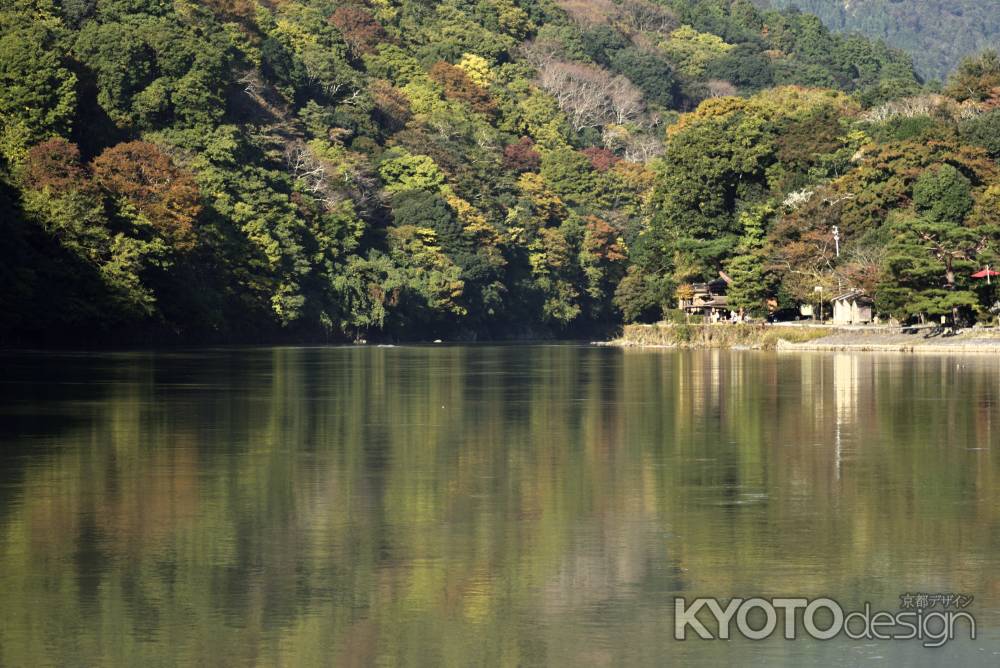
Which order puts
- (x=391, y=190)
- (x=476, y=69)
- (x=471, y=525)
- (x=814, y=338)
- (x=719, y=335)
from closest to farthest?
1. (x=471, y=525)
2. (x=814, y=338)
3. (x=719, y=335)
4. (x=391, y=190)
5. (x=476, y=69)

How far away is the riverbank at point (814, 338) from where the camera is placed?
67.1 metres

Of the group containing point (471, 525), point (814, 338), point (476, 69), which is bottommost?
point (471, 525)

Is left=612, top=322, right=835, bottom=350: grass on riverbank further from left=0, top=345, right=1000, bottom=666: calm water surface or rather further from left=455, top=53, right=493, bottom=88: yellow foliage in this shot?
left=455, top=53, right=493, bottom=88: yellow foliage

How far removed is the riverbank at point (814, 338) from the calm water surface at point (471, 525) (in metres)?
34.5

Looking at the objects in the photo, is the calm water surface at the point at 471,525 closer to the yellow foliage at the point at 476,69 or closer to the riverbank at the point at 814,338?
the riverbank at the point at 814,338

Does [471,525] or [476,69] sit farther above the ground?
[476,69]

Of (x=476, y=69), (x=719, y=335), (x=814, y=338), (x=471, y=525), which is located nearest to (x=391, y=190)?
(x=719, y=335)

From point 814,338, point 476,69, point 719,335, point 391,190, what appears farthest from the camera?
point 476,69

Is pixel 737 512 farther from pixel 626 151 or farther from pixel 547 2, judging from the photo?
pixel 547 2

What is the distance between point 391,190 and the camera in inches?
4348

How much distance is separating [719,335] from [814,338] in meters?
7.52

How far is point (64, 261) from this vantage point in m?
68.1

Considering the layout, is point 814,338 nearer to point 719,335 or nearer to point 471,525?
point 719,335

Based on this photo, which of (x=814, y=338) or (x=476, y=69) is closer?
(x=814, y=338)
